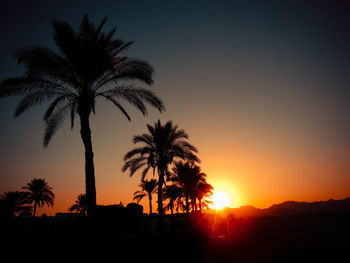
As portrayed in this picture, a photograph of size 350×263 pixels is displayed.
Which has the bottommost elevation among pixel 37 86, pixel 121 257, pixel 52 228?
pixel 121 257

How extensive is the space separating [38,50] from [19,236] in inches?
325

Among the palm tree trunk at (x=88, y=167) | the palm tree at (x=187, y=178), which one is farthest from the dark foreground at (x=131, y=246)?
the palm tree at (x=187, y=178)

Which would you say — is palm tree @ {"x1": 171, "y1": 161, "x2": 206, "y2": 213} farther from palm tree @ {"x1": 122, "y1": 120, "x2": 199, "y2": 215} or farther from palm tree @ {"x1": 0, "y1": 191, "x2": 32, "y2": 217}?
palm tree @ {"x1": 0, "y1": 191, "x2": 32, "y2": 217}

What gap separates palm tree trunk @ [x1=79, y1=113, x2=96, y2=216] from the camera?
9.42 m

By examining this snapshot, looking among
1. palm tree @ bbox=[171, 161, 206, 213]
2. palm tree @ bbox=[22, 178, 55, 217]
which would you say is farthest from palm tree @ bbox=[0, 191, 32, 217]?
palm tree @ bbox=[171, 161, 206, 213]

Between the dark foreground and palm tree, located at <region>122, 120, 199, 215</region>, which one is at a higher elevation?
palm tree, located at <region>122, 120, 199, 215</region>

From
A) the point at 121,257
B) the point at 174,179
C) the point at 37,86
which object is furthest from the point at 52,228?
the point at 174,179

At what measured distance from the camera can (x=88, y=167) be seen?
32.7ft

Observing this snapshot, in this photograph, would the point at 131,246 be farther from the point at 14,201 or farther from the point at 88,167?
the point at 14,201

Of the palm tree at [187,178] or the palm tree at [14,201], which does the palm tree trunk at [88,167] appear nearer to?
the palm tree at [187,178]

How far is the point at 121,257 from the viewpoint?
5.80m

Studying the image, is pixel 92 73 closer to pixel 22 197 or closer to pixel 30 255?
pixel 30 255

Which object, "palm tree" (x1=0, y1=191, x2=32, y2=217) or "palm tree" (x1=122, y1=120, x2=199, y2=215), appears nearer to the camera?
"palm tree" (x1=122, y1=120, x2=199, y2=215)

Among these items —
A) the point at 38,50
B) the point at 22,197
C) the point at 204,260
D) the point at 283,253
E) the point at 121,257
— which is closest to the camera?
the point at 121,257
